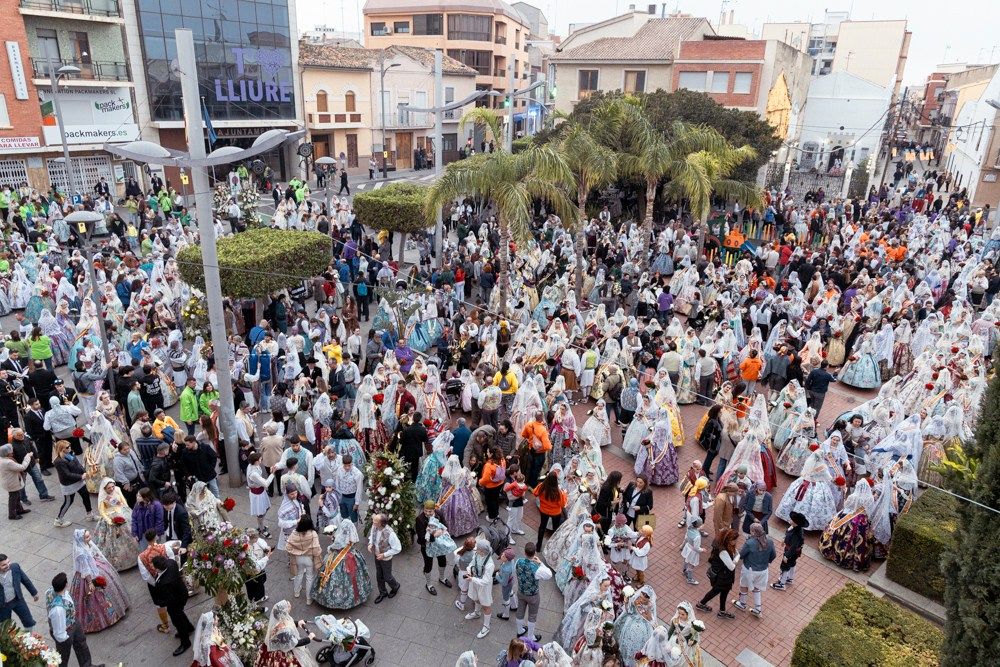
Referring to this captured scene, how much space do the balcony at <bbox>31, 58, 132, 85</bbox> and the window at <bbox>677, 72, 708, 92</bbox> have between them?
93.2 ft

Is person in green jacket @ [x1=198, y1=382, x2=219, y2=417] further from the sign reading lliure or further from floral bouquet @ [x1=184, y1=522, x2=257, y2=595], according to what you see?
the sign reading lliure

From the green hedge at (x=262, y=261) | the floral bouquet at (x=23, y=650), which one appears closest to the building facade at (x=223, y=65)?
the green hedge at (x=262, y=261)

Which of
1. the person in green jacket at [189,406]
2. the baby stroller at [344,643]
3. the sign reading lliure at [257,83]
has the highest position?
the sign reading lliure at [257,83]

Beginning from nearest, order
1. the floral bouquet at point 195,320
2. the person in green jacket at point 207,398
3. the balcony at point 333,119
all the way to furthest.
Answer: the person in green jacket at point 207,398, the floral bouquet at point 195,320, the balcony at point 333,119

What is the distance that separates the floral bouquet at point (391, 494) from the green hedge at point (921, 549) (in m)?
6.10

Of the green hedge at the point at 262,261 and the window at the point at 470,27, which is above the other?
the window at the point at 470,27

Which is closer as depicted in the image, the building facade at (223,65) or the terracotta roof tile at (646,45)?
the building facade at (223,65)

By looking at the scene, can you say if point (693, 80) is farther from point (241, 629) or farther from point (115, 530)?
point (241, 629)

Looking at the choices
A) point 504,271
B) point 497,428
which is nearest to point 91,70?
point 504,271

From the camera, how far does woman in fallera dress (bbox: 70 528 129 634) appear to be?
7.32 m

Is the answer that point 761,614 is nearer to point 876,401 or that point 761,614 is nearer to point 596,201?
point 876,401

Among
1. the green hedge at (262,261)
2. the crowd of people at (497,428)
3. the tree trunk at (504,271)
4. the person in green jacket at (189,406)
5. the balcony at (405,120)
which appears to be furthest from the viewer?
the balcony at (405,120)

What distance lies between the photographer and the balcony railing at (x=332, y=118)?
40.4 metres

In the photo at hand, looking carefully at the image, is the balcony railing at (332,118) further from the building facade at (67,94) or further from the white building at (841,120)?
the white building at (841,120)
